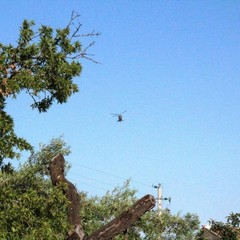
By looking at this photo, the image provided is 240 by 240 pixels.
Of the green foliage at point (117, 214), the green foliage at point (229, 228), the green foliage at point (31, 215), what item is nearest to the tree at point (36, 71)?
the green foliage at point (31, 215)

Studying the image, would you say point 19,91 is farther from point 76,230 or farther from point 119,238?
point 119,238

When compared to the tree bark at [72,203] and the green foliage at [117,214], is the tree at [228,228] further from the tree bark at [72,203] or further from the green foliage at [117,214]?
the tree bark at [72,203]

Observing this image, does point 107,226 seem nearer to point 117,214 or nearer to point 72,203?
point 72,203

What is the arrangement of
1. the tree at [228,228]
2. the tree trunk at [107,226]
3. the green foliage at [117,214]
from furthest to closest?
1. the tree at [228,228]
2. the green foliage at [117,214]
3. the tree trunk at [107,226]

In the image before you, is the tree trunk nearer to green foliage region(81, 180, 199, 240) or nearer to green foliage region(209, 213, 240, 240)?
green foliage region(81, 180, 199, 240)

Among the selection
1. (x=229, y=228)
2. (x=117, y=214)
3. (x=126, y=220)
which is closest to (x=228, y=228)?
(x=229, y=228)

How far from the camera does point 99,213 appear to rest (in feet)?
116

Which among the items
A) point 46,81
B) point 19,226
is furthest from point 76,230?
point 46,81

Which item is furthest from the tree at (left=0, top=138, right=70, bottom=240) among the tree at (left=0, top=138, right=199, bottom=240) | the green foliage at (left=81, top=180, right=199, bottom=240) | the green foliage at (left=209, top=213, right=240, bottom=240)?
the green foliage at (left=209, top=213, right=240, bottom=240)

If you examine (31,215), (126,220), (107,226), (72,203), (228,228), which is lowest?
(31,215)

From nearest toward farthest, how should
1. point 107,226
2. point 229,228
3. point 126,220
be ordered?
point 126,220 → point 107,226 → point 229,228

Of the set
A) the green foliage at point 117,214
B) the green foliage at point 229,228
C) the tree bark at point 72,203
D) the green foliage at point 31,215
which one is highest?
the green foliage at point 229,228

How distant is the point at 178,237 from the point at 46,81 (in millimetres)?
23586

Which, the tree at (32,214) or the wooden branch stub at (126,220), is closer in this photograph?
the tree at (32,214)
